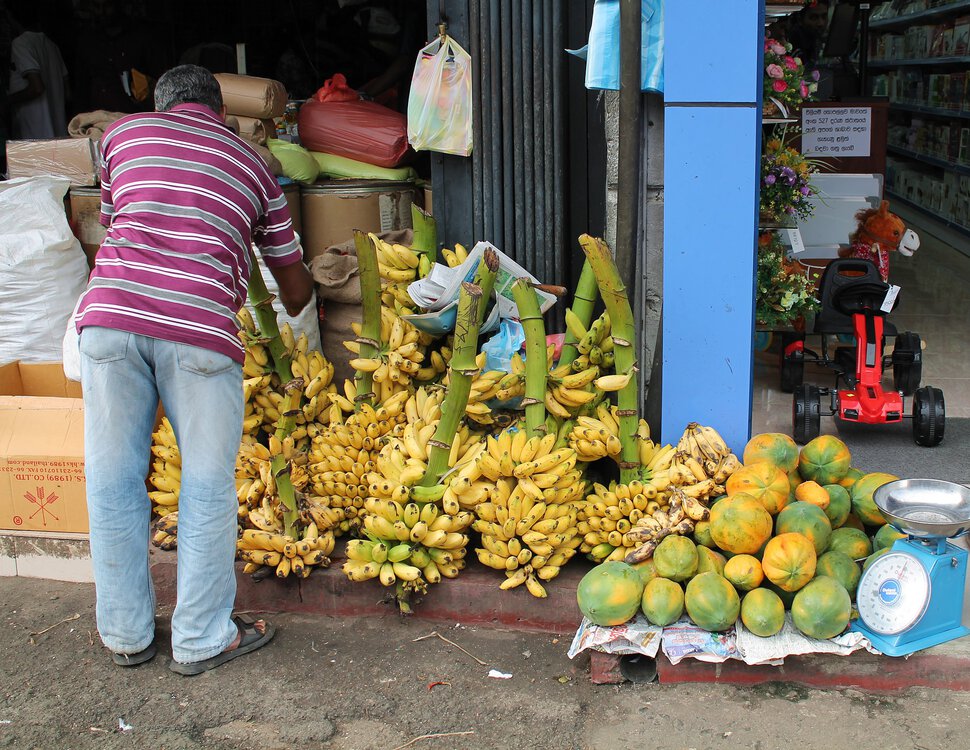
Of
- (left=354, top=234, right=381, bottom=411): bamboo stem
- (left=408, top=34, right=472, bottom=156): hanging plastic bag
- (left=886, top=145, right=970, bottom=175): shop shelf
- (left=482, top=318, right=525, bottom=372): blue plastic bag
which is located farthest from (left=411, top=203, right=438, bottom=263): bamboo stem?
(left=886, top=145, right=970, bottom=175): shop shelf

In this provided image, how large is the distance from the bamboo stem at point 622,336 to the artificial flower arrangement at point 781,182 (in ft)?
7.68

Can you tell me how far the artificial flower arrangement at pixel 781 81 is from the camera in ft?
17.6

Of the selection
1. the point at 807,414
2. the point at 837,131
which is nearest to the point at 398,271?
the point at 807,414

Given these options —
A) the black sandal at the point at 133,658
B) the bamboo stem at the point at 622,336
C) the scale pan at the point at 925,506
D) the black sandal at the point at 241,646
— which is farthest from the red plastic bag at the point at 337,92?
the scale pan at the point at 925,506

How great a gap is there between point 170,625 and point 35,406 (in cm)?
115

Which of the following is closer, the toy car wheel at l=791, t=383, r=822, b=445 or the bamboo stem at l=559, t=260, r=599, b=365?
the bamboo stem at l=559, t=260, r=599, b=365

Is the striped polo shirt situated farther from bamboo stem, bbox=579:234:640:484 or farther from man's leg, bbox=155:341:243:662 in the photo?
bamboo stem, bbox=579:234:640:484

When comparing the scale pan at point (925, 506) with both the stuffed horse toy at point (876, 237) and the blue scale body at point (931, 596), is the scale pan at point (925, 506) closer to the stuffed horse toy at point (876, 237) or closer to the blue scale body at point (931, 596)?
the blue scale body at point (931, 596)

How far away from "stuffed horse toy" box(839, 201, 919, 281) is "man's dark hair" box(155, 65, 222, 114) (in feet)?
15.8

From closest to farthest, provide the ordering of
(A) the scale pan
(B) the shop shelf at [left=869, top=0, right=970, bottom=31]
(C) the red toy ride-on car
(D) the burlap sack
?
(A) the scale pan → (D) the burlap sack → (C) the red toy ride-on car → (B) the shop shelf at [left=869, top=0, right=970, bottom=31]

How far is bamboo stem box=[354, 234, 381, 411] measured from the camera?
3861 millimetres

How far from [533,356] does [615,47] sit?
1.19 metres

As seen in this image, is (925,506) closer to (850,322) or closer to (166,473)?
(850,322)

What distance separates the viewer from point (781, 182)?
5.64 m
